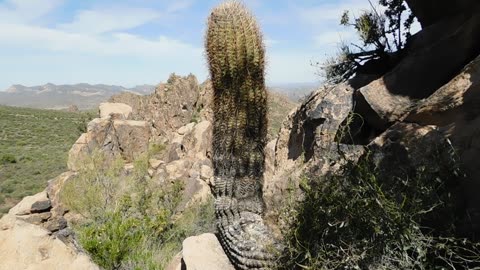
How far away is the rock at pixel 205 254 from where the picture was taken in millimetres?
4500

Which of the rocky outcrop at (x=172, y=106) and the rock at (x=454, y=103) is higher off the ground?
the rock at (x=454, y=103)

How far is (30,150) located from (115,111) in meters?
16.2

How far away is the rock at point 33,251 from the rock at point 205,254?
1.00 metres

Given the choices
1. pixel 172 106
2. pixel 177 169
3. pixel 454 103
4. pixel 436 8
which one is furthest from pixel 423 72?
pixel 172 106

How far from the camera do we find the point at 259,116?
4949mm

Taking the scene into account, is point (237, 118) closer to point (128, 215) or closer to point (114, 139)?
point (128, 215)

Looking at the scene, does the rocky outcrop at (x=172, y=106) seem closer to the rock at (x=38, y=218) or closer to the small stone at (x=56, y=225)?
the rock at (x=38, y=218)

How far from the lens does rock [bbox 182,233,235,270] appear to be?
4.50 m

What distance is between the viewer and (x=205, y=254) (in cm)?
477

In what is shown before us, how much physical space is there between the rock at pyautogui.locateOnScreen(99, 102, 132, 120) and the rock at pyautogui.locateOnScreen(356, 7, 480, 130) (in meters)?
17.1

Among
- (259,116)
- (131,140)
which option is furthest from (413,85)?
(131,140)

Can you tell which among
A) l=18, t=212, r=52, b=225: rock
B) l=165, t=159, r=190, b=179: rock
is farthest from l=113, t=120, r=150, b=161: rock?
l=18, t=212, r=52, b=225: rock

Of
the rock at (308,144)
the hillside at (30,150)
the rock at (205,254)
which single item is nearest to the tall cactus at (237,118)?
the rock at (205,254)

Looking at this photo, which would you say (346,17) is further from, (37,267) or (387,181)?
(37,267)
